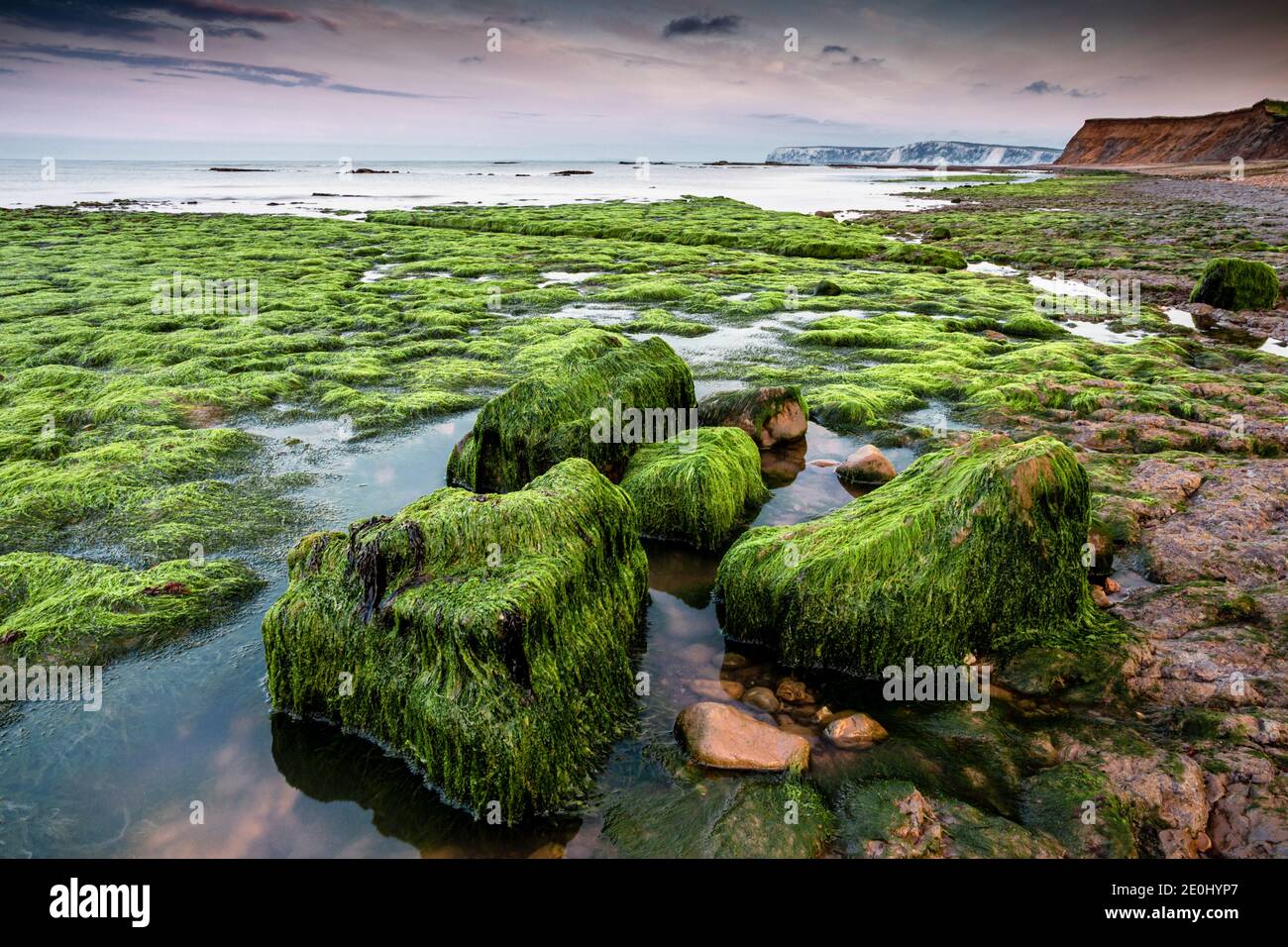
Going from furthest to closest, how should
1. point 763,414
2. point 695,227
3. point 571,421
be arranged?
point 695,227 → point 763,414 → point 571,421

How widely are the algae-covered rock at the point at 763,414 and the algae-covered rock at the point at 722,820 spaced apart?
17.9 ft

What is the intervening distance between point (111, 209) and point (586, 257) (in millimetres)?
→ 40159

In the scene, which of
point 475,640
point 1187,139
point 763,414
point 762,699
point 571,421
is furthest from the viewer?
point 1187,139

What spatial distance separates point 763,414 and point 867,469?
5.02ft

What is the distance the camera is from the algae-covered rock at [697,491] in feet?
23.0

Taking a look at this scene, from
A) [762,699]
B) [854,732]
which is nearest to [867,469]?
[762,699]

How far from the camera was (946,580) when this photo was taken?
205 inches

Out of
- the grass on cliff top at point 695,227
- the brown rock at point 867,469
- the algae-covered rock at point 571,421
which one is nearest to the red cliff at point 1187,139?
the grass on cliff top at point 695,227

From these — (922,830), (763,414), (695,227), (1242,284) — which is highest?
(695,227)

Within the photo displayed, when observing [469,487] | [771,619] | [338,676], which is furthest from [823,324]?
[338,676]

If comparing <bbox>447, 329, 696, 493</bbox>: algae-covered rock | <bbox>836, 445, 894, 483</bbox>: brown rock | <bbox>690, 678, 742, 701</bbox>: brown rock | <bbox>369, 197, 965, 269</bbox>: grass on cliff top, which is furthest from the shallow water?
<bbox>369, 197, 965, 269</bbox>: grass on cliff top

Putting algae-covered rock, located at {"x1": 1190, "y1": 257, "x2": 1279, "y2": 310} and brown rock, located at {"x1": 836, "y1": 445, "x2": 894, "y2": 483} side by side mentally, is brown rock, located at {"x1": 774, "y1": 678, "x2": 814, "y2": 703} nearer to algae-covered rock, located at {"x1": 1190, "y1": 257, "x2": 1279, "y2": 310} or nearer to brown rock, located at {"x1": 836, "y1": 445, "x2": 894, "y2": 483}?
brown rock, located at {"x1": 836, "y1": 445, "x2": 894, "y2": 483}

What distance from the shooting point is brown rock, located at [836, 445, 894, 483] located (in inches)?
321

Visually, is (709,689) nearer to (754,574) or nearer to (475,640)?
(754,574)
